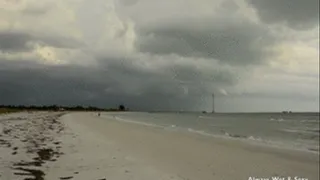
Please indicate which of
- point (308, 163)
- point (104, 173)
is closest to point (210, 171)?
point (104, 173)

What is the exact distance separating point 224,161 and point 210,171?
380cm

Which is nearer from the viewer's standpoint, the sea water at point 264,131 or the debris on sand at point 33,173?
the debris on sand at point 33,173

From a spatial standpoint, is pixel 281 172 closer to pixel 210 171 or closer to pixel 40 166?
pixel 210 171

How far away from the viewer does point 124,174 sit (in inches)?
527

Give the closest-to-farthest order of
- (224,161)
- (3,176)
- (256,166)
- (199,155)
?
1. (3,176)
2. (256,166)
3. (224,161)
4. (199,155)

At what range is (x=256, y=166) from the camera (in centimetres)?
1747

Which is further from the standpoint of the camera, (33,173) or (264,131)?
(264,131)

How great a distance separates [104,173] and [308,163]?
1164 cm

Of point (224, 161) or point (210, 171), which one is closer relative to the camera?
point (210, 171)

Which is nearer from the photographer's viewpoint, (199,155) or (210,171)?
(210,171)

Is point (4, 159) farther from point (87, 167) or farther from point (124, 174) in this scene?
point (124, 174)

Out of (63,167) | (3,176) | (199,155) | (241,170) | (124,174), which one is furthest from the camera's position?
(199,155)

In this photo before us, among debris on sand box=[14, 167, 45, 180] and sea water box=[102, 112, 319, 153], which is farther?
sea water box=[102, 112, 319, 153]

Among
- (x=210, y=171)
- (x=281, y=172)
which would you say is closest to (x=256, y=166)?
(x=281, y=172)
